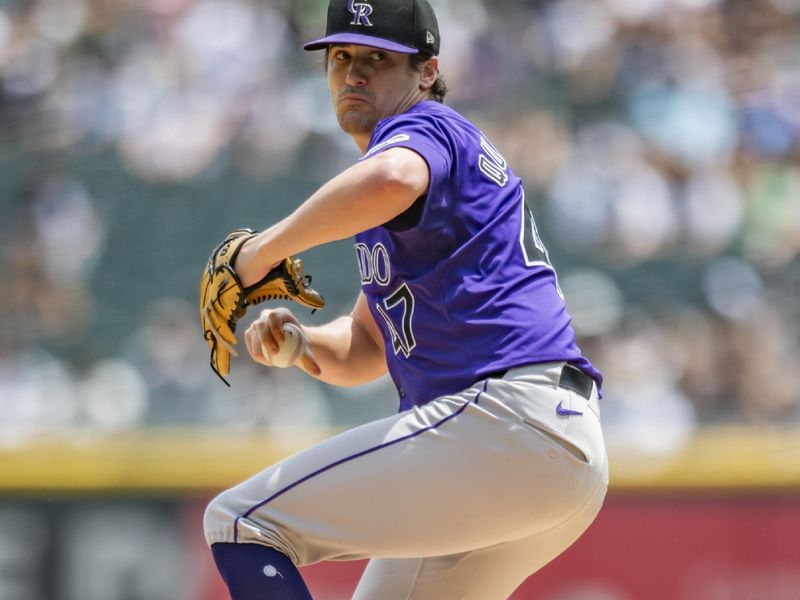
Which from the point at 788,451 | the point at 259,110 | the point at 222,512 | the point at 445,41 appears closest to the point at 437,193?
the point at 222,512

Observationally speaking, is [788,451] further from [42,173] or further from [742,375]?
[42,173]

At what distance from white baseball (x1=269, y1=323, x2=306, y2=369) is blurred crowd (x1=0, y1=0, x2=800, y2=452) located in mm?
3032

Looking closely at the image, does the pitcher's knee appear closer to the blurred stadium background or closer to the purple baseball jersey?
the purple baseball jersey

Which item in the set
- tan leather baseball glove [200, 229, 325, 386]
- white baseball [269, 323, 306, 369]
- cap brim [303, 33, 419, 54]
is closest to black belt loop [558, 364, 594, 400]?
tan leather baseball glove [200, 229, 325, 386]

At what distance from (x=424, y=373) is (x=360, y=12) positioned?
0.88 metres

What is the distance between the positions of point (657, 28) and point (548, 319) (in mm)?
5086

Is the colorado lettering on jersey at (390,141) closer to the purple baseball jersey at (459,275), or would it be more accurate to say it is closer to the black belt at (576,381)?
the purple baseball jersey at (459,275)

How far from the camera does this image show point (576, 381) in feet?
9.75

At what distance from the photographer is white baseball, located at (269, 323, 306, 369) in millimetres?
3250

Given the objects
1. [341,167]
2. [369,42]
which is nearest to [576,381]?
[369,42]

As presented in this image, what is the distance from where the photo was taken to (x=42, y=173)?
702 cm

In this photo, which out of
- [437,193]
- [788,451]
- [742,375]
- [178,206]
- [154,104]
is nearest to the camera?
[437,193]

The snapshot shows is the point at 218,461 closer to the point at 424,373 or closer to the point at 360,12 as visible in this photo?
the point at 424,373

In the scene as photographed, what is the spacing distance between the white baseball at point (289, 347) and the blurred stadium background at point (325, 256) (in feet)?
9.20
